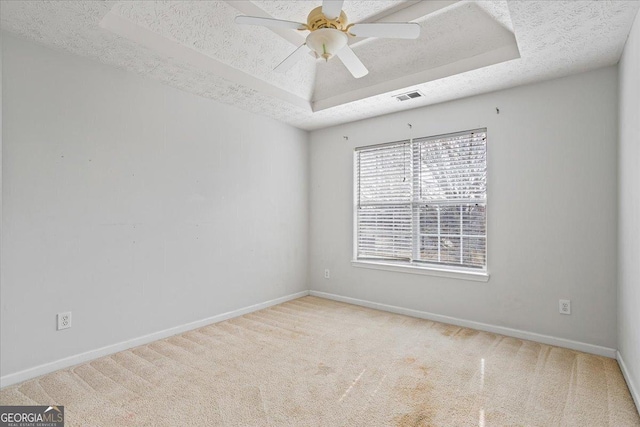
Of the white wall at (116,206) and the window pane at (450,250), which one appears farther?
the window pane at (450,250)

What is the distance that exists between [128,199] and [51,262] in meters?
0.75

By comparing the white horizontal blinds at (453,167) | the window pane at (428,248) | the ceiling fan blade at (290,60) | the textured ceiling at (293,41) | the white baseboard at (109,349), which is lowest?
the white baseboard at (109,349)

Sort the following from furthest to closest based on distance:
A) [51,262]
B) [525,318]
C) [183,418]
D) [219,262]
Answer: [219,262] < [525,318] < [51,262] < [183,418]

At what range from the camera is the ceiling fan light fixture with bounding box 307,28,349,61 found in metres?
2.12

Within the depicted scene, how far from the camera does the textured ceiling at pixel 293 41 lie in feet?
7.22

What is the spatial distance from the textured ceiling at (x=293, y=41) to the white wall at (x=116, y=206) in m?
0.27

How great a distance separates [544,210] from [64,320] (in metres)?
4.17

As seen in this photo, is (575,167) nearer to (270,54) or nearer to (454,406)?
(454,406)

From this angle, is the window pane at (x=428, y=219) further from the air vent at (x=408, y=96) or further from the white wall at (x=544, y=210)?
the air vent at (x=408, y=96)

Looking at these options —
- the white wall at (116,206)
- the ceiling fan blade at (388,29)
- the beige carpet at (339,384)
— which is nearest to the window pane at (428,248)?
the beige carpet at (339,384)

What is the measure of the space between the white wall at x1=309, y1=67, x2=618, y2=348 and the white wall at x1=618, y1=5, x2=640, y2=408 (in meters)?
0.19

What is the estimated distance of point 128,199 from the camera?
10.0 feet

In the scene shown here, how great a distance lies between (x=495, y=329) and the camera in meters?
3.40

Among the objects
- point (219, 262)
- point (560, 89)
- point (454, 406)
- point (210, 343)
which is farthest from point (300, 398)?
point (560, 89)
